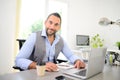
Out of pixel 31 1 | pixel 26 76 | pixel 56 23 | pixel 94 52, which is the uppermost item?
pixel 31 1

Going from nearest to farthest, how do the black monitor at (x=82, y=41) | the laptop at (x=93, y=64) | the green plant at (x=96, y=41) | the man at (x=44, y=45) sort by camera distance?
the laptop at (x=93, y=64)
the man at (x=44, y=45)
the black monitor at (x=82, y=41)
the green plant at (x=96, y=41)

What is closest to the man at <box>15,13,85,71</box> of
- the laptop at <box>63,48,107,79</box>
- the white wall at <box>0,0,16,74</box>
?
the laptop at <box>63,48,107,79</box>

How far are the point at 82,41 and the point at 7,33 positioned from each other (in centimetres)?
210

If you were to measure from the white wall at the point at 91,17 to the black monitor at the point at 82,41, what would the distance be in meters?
0.24

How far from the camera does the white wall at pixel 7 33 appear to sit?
3060mm

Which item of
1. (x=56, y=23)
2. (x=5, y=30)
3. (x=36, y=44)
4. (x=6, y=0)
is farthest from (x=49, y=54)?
(x=6, y=0)

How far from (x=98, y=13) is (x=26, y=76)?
158 inches

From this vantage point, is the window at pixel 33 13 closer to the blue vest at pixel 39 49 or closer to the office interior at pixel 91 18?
the office interior at pixel 91 18

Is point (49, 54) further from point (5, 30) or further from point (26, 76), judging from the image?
point (5, 30)

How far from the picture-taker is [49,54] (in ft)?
6.15

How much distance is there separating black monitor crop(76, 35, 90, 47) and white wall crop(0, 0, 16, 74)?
183 cm

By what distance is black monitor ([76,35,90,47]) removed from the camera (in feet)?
14.1

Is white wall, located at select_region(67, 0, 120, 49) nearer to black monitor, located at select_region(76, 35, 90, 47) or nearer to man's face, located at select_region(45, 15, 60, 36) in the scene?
black monitor, located at select_region(76, 35, 90, 47)

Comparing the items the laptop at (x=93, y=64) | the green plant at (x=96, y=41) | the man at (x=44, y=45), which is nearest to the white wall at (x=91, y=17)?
the green plant at (x=96, y=41)
